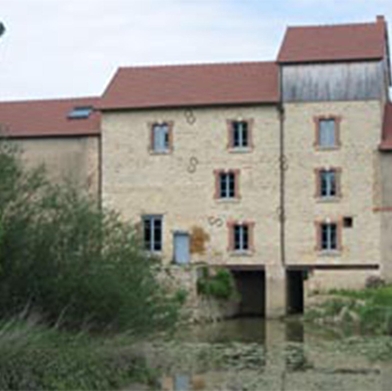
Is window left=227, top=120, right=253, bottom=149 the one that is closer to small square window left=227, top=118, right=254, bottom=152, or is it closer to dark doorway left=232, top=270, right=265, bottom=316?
small square window left=227, top=118, right=254, bottom=152

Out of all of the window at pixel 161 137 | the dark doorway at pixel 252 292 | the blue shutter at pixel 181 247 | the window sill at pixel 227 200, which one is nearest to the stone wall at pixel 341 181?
the window sill at pixel 227 200

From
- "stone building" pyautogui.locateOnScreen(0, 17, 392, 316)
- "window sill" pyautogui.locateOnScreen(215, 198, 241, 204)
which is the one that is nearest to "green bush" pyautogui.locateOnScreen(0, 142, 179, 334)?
"stone building" pyautogui.locateOnScreen(0, 17, 392, 316)

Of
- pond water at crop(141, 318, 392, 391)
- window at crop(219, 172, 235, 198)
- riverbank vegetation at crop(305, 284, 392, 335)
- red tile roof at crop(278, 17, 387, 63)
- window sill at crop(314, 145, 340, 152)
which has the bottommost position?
pond water at crop(141, 318, 392, 391)

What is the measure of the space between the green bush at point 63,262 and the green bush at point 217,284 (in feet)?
65.7

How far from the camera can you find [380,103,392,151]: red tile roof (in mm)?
45188

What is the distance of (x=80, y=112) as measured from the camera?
50.5 meters

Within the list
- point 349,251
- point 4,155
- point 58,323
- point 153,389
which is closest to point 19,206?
point 4,155

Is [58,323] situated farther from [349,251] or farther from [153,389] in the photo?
[349,251]

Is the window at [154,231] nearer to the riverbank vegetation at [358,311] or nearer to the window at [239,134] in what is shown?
the window at [239,134]

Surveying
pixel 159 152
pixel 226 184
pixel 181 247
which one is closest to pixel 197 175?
pixel 226 184

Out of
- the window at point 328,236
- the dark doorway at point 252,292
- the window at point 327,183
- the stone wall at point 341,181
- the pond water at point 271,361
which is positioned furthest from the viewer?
the dark doorway at point 252,292

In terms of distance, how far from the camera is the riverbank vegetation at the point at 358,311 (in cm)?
3756

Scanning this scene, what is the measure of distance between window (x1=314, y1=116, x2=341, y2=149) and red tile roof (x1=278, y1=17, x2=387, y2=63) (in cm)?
255

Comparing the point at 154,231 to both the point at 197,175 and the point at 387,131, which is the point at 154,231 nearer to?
the point at 197,175
